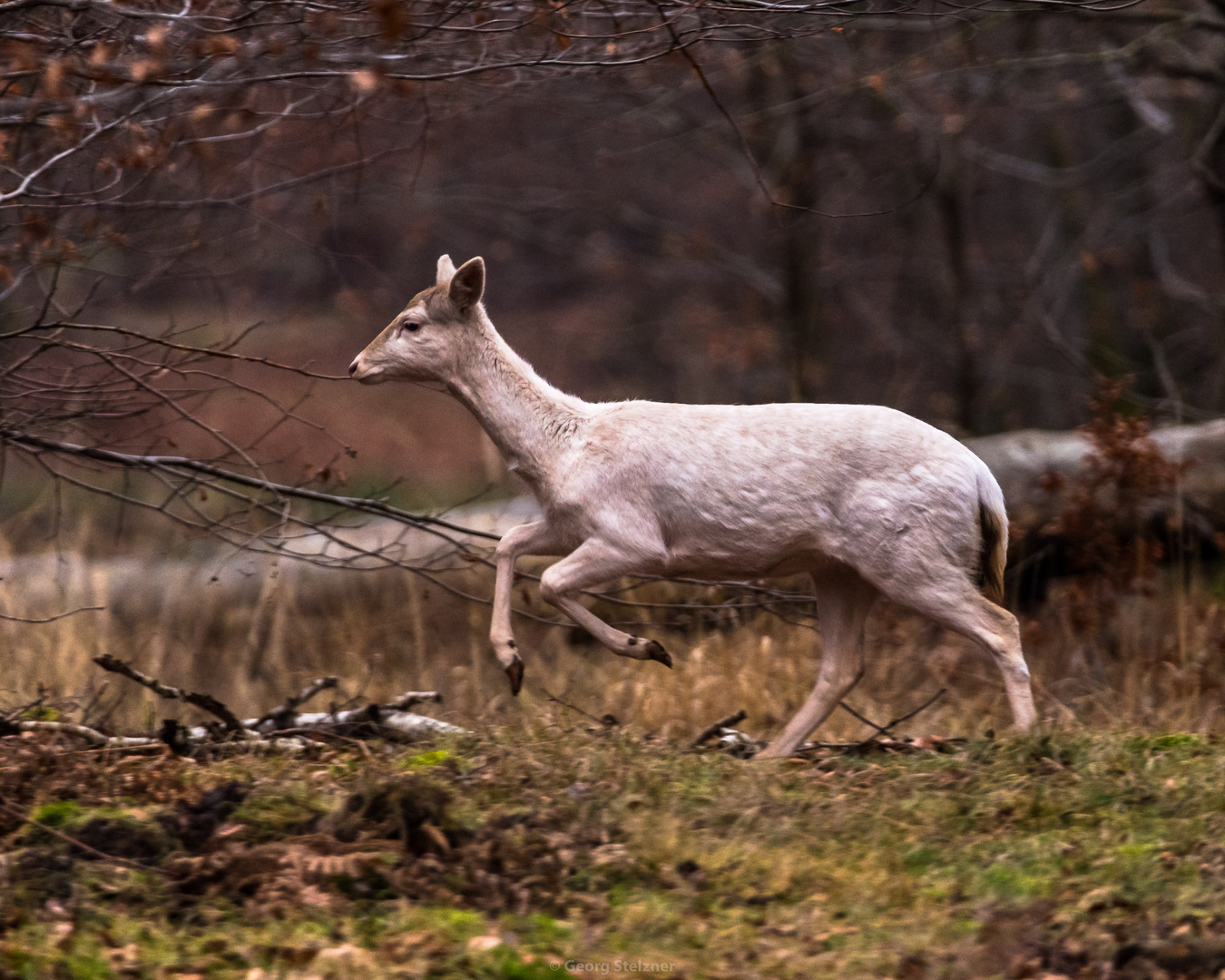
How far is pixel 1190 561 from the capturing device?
10.4 m

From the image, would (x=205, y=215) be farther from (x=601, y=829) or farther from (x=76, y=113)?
(x=601, y=829)

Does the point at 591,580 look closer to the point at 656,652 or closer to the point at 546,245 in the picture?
the point at 656,652

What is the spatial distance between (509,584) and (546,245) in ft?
45.5

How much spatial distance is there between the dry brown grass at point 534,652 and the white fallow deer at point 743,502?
916mm

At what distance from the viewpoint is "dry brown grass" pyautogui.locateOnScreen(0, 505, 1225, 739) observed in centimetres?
816

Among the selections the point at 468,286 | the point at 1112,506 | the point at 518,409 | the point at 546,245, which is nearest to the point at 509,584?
the point at 518,409

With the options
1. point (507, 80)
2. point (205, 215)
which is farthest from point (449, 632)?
→ point (507, 80)

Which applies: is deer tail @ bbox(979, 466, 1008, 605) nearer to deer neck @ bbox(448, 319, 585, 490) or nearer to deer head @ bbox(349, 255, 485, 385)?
deer neck @ bbox(448, 319, 585, 490)

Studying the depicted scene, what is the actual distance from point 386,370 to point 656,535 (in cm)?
148

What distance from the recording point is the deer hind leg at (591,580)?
603cm

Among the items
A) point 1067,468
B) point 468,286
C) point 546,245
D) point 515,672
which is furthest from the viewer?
point 546,245

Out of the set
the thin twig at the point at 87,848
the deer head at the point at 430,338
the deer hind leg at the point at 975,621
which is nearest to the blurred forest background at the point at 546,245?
the deer head at the point at 430,338

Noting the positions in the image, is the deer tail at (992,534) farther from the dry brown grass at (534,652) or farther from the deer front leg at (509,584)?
the deer front leg at (509,584)

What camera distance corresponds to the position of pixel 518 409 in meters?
6.45
